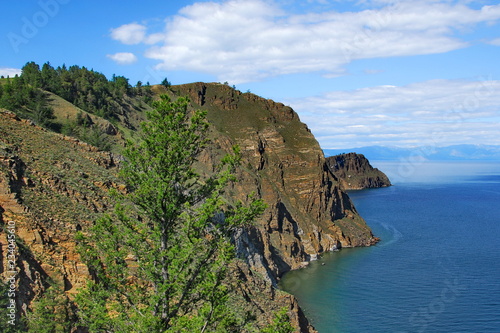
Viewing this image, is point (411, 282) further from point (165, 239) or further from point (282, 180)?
point (165, 239)

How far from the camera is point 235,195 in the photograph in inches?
3396

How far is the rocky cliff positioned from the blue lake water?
295 inches

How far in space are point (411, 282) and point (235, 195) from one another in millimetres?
38485

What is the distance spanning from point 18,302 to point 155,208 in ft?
41.4

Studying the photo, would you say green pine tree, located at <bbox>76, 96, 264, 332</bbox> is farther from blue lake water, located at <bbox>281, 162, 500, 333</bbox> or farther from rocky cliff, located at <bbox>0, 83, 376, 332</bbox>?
blue lake water, located at <bbox>281, 162, 500, 333</bbox>

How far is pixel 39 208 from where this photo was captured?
2823cm

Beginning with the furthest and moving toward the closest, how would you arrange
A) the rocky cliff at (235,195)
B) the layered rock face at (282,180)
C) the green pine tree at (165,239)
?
1. the layered rock face at (282,180)
2. the rocky cliff at (235,195)
3. the green pine tree at (165,239)

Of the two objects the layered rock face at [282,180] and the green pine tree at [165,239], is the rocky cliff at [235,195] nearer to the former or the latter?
the layered rock face at [282,180]

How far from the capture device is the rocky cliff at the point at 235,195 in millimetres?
26000

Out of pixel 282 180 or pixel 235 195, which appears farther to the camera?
pixel 282 180

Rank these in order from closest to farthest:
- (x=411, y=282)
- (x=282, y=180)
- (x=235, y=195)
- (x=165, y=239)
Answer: (x=165, y=239), (x=411, y=282), (x=235, y=195), (x=282, y=180)

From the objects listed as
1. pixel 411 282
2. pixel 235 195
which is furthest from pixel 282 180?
pixel 411 282

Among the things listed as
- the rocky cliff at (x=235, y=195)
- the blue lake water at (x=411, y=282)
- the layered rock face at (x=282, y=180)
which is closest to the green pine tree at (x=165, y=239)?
the rocky cliff at (x=235, y=195)

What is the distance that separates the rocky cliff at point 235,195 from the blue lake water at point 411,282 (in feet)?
24.6
